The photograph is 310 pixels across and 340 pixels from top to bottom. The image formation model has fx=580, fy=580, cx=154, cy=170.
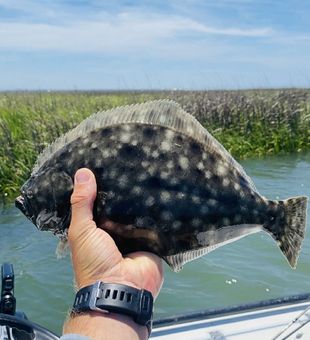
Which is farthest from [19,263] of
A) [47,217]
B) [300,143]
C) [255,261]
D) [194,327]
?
[300,143]

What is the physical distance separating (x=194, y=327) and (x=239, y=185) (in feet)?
8.09

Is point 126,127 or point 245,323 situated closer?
point 126,127

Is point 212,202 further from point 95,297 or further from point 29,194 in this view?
point 29,194

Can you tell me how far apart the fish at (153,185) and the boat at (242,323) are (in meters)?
2.14

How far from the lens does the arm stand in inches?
83.5

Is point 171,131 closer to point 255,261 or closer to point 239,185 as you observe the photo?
point 239,185

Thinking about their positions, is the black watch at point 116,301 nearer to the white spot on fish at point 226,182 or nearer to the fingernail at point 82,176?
the fingernail at point 82,176

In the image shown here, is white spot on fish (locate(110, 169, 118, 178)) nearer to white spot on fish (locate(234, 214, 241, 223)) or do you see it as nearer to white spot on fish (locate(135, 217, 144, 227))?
white spot on fish (locate(135, 217, 144, 227))

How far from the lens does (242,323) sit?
4520 millimetres

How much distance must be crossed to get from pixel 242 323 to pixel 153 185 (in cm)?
269

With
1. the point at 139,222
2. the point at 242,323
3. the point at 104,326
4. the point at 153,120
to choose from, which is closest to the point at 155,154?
the point at 153,120

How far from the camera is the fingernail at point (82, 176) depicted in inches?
83.9

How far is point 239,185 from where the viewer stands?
2307 mm

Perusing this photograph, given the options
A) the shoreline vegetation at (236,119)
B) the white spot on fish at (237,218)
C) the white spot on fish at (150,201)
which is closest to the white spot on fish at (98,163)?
the white spot on fish at (150,201)
